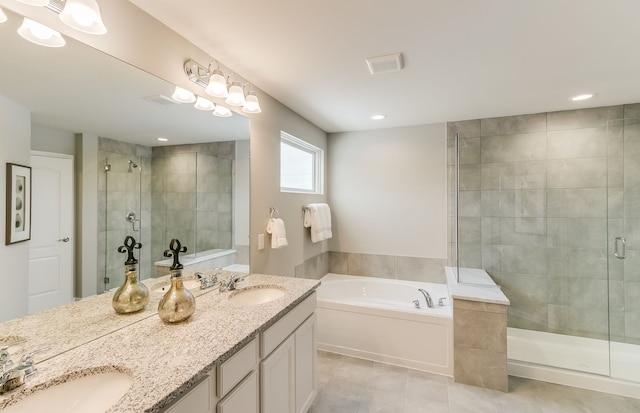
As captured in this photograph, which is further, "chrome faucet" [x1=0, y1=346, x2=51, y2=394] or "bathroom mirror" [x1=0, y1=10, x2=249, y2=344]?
"bathroom mirror" [x1=0, y1=10, x2=249, y2=344]

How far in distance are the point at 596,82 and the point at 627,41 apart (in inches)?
26.5

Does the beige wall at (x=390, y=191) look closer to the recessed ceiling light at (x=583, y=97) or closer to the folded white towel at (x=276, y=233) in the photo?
the recessed ceiling light at (x=583, y=97)

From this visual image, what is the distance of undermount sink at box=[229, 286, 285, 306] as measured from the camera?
5.77 ft

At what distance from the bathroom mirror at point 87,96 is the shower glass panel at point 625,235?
371 centimetres

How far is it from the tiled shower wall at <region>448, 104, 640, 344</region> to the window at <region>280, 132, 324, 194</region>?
1.61m

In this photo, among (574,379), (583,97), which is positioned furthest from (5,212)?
(583,97)

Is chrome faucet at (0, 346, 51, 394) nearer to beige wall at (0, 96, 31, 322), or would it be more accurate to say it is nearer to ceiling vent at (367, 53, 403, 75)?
beige wall at (0, 96, 31, 322)

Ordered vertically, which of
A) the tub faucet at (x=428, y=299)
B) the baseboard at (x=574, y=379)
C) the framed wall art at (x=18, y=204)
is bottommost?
the baseboard at (x=574, y=379)

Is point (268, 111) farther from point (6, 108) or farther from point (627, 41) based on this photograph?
point (627, 41)

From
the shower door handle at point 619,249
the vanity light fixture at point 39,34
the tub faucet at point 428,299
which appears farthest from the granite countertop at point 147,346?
the shower door handle at point 619,249

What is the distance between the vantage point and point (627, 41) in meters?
1.57

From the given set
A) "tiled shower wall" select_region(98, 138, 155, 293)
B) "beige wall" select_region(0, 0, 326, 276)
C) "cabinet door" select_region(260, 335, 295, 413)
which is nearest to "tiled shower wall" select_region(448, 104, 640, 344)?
"beige wall" select_region(0, 0, 326, 276)

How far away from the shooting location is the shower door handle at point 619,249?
255 centimetres

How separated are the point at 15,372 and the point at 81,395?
19cm
